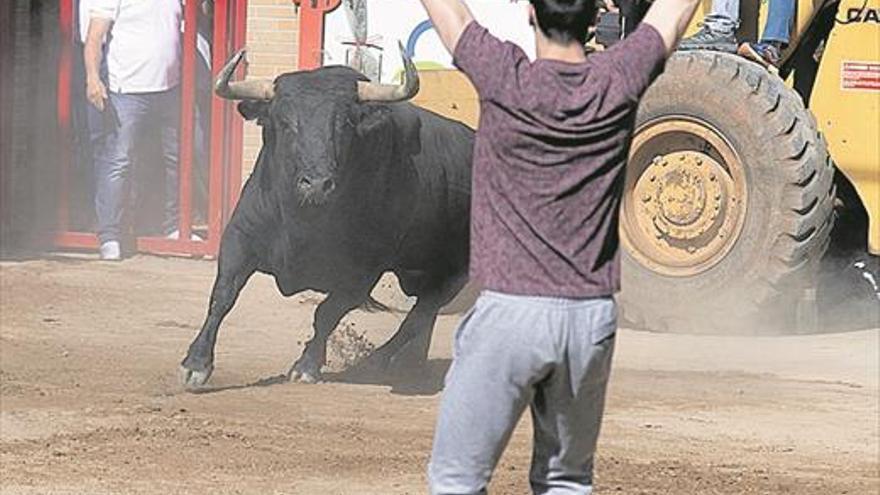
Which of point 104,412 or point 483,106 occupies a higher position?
point 483,106

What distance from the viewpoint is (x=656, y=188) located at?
11.7 metres

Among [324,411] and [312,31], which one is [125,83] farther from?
[324,411]

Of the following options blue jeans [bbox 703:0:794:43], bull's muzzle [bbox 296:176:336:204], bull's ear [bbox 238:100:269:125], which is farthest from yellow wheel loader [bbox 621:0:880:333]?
bull's muzzle [bbox 296:176:336:204]

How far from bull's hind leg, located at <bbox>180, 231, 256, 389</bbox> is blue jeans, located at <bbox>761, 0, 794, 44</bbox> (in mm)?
3580

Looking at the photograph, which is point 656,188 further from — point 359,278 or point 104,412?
point 104,412

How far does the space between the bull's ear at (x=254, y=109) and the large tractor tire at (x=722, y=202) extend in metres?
2.77

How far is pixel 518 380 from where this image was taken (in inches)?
178

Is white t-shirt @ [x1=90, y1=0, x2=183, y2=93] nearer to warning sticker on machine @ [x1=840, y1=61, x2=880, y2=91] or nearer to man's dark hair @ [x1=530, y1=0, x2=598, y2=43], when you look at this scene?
warning sticker on machine @ [x1=840, y1=61, x2=880, y2=91]

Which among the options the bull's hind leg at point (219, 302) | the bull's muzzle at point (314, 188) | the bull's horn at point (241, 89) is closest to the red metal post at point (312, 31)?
the bull's horn at point (241, 89)

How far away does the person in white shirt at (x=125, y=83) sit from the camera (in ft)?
46.4

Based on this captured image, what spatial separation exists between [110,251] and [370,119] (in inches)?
196

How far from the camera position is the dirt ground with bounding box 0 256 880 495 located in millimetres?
7707

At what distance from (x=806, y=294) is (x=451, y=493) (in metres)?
7.62

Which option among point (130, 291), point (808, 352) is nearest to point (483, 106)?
point (808, 352)
